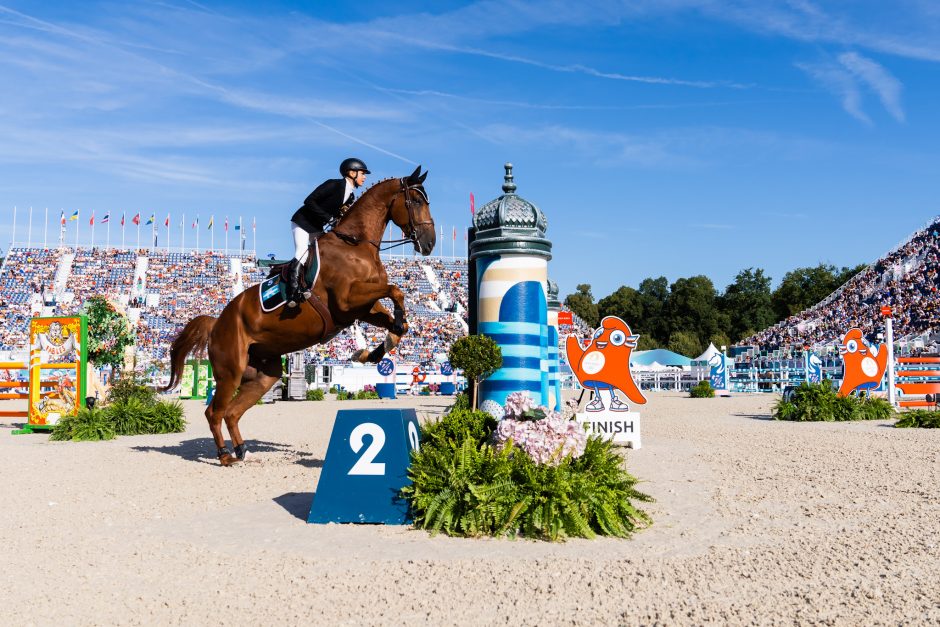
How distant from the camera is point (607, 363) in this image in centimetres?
984

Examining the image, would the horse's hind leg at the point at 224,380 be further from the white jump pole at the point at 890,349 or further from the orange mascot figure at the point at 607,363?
the white jump pole at the point at 890,349

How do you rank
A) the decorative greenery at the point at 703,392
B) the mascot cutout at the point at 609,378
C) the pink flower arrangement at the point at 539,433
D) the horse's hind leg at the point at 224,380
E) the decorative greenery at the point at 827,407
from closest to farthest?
1. the pink flower arrangement at the point at 539,433
2. the horse's hind leg at the point at 224,380
3. the mascot cutout at the point at 609,378
4. the decorative greenery at the point at 827,407
5. the decorative greenery at the point at 703,392

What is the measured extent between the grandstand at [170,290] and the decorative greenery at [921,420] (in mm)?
27666

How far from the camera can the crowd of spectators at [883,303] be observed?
32.8 m

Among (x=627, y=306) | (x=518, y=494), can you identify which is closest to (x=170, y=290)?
(x=627, y=306)

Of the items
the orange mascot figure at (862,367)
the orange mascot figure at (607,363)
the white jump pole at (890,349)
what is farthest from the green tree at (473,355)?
the white jump pole at (890,349)

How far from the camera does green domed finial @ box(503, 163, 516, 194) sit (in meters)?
8.74

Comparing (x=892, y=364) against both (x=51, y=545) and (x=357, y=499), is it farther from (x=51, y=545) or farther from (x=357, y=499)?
(x=51, y=545)

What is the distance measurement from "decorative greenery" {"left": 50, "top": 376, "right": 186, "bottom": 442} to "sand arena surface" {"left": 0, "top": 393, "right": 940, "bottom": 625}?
12.1 feet

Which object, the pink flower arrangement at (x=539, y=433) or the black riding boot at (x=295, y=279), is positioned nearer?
the pink flower arrangement at (x=539, y=433)

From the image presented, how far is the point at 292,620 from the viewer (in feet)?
9.68

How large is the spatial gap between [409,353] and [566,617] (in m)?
37.4

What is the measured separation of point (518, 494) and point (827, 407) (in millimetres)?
11139

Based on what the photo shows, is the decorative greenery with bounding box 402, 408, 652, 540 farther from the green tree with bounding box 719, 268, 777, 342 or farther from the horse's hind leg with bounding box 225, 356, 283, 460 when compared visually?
the green tree with bounding box 719, 268, 777, 342
